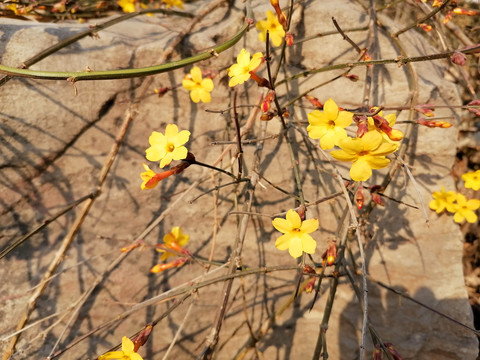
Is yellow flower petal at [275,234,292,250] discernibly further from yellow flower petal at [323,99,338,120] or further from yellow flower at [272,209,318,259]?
yellow flower petal at [323,99,338,120]

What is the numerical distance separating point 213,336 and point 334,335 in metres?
1.09

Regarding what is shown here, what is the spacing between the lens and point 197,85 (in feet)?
7.47

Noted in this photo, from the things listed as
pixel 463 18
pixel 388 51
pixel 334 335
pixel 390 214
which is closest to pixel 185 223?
pixel 334 335

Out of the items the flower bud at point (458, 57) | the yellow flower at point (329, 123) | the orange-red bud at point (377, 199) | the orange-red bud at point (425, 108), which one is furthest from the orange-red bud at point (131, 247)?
the flower bud at point (458, 57)

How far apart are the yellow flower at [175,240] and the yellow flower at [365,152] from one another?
111 cm

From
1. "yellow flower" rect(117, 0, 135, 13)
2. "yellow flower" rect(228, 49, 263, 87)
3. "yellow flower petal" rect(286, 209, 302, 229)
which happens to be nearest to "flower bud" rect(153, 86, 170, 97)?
"yellow flower" rect(228, 49, 263, 87)

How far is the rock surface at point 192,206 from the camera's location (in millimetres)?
2191

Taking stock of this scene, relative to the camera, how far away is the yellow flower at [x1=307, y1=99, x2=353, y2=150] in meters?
1.47

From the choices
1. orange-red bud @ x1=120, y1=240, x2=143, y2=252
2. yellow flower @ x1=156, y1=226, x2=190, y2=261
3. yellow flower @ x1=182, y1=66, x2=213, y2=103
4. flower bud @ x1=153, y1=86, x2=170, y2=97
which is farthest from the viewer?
flower bud @ x1=153, y1=86, x2=170, y2=97

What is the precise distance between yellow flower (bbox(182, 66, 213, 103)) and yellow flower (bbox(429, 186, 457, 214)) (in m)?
1.64

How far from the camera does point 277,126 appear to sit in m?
2.53

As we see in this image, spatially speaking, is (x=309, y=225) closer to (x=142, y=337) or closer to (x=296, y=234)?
(x=296, y=234)

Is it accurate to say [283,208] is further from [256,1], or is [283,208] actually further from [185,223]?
[256,1]

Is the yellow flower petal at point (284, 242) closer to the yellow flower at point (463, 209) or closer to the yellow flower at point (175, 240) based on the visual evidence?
the yellow flower at point (175, 240)
